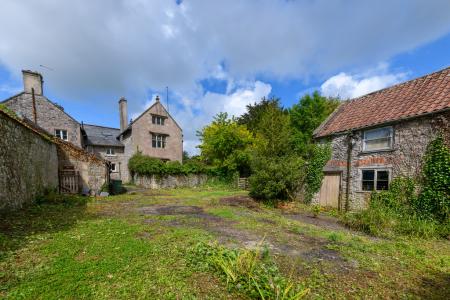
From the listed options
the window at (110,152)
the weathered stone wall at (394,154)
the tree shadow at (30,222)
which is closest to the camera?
the tree shadow at (30,222)

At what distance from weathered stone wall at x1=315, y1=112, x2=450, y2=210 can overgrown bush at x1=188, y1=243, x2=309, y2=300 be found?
874 centimetres

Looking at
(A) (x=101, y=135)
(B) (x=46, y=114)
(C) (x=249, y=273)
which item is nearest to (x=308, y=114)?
(C) (x=249, y=273)

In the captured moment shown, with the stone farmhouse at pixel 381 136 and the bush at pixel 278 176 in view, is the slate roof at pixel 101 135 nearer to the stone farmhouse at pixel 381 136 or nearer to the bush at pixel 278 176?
the bush at pixel 278 176

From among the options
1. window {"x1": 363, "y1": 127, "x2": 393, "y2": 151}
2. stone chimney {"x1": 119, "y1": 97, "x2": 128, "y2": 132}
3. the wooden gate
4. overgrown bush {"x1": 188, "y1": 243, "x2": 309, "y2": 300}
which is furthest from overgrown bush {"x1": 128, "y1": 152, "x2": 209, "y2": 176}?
overgrown bush {"x1": 188, "y1": 243, "x2": 309, "y2": 300}

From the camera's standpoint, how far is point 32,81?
763 inches

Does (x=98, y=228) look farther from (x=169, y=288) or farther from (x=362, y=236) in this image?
(x=362, y=236)

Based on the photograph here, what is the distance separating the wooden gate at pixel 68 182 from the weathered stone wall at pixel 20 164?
2.29 meters

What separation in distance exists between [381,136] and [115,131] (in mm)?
31241

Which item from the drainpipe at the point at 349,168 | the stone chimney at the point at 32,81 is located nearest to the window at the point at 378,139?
the drainpipe at the point at 349,168

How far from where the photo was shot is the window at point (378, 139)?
1042 cm

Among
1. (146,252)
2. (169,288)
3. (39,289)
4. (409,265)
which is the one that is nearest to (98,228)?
(146,252)

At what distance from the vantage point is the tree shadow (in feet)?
16.5

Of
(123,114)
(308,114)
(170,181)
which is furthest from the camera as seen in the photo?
(123,114)

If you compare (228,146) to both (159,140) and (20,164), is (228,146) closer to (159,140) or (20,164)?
(159,140)
